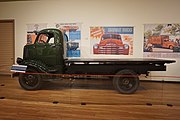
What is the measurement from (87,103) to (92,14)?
3.80 metres

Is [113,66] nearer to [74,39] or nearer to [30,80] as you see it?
[30,80]

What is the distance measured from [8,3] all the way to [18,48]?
73.1 inches

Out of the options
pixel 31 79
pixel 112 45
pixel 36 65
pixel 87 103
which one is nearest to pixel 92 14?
pixel 112 45

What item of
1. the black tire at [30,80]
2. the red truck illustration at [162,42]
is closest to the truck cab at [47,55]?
the black tire at [30,80]

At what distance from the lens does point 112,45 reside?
6887 millimetres

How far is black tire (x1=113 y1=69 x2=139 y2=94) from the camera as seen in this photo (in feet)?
16.8

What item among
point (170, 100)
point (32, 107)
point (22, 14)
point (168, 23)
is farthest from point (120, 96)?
point (22, 14)

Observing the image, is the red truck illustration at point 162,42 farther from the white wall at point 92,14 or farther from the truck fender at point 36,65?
the truck fender at point 36,65

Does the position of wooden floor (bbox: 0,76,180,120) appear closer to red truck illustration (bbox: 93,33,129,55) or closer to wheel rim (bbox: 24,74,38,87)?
wheel rim (bbox: 24,74,38,87)

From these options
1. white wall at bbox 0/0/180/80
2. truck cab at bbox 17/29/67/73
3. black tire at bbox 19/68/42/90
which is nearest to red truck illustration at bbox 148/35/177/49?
white wall at bbox 0/0/180/80

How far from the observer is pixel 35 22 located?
7.46 metres

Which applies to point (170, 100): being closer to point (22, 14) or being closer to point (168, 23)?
point (168, 23)

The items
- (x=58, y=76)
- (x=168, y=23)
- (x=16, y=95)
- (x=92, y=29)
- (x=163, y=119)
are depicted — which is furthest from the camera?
(x=92, y=29)

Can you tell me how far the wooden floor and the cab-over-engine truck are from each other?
0.31m
